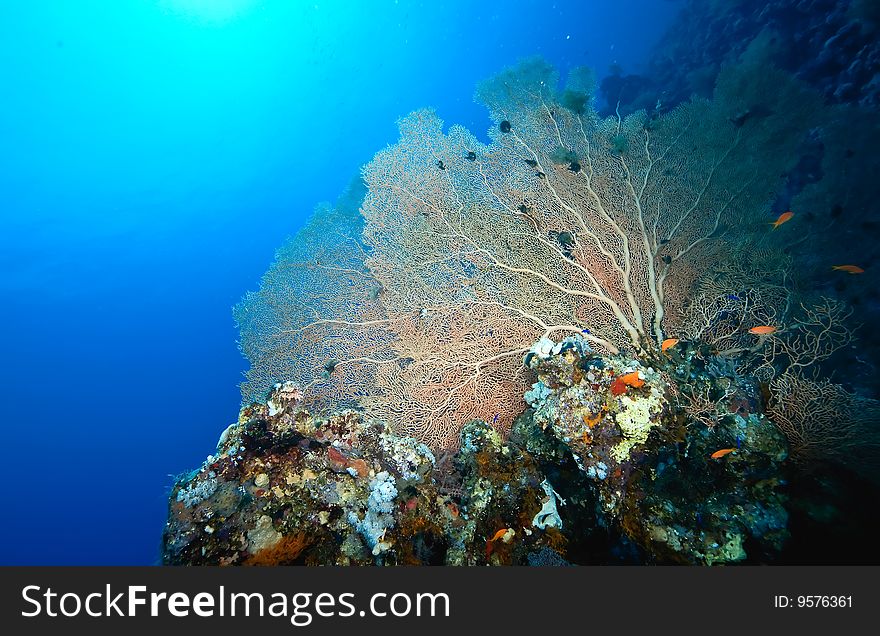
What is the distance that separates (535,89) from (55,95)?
63.4m

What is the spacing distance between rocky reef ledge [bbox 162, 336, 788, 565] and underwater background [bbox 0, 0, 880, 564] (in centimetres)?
3252

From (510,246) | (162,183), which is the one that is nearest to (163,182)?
(162,183)

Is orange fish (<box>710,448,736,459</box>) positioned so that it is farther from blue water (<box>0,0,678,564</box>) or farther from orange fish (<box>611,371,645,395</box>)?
blue water (<box>0,0,678,564</box>)

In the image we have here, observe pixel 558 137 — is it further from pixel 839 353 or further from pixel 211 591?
pixel 211 591

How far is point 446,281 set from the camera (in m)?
4.80

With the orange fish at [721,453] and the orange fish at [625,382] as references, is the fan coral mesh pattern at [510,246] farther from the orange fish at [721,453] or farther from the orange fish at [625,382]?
the orange fish at [721,453]

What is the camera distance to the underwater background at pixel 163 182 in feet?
128

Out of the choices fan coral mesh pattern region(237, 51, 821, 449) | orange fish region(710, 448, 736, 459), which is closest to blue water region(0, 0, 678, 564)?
fan coral mesh pattern region(237, 51, 821, 449)

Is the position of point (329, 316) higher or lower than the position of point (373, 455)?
higher

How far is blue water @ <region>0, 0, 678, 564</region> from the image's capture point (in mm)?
39125

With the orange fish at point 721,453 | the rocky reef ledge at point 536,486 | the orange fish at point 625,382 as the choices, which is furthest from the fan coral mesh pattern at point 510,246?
the orange fish at point 721,453

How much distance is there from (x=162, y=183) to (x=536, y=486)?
216 feet

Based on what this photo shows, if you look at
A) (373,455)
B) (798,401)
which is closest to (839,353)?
(798,401)

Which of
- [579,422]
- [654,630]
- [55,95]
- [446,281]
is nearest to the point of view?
[654,630]
